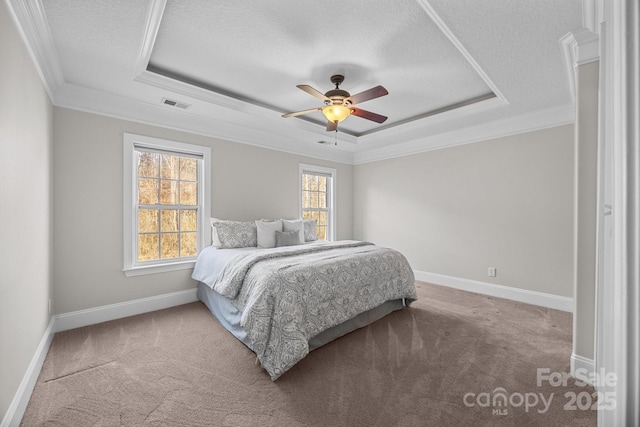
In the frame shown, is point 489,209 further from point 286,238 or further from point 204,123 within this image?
point 204,123

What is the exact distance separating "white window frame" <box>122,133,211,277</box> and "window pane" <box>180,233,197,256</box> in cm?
6

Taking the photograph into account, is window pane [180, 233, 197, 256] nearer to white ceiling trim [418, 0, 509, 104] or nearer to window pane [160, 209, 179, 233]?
window pane [160, 209, 179, 233]

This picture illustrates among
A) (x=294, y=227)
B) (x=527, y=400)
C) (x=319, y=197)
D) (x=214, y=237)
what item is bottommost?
(x=527, y=400)

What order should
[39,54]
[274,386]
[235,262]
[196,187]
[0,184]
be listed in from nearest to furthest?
[0,184]
[274,386]
[39,54]
[235,262]
[196,187]

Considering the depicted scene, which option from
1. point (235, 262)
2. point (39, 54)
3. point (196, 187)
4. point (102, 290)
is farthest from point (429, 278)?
point (39, 54)

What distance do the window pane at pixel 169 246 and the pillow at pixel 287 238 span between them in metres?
1.30

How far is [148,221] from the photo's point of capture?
11.3 feet

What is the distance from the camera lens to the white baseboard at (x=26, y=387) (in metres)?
1.54

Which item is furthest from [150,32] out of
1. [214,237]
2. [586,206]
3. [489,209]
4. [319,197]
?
[489,209]

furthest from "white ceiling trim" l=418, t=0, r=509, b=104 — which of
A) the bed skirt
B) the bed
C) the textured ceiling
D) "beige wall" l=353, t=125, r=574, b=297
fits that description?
the bed skirt

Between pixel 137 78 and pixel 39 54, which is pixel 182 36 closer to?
pixel 137 78

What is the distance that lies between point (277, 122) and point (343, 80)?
133 centimetres

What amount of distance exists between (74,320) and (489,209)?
17.0 ft

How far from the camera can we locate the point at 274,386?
6.40 ft
